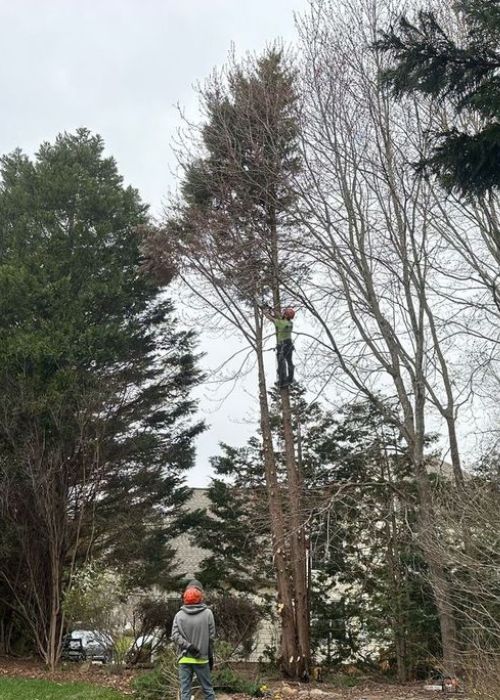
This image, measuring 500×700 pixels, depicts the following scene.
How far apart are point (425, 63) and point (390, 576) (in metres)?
11.9

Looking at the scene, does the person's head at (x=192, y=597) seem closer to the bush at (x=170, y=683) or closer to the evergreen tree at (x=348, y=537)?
the bush at (x=170, y=683)

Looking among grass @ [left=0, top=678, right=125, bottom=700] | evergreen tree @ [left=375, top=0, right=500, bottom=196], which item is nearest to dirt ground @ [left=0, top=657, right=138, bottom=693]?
grass @ [left=0, top=678, right=125, bottom=700]

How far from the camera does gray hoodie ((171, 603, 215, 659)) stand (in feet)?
25.1

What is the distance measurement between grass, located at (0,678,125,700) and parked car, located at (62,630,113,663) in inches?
114

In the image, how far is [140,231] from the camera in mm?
18141

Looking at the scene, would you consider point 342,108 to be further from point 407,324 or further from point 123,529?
point 123,529

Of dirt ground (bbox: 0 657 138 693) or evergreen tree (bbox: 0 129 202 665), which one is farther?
evergreen tree (bbox: 0 129 202 665)

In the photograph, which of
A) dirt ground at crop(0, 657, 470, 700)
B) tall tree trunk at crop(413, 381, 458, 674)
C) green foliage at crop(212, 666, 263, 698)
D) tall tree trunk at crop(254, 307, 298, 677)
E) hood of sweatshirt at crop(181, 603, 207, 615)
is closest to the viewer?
hood of sweatshirt at crop(181, 603, 207, 615)

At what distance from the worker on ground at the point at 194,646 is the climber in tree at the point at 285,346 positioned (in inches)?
263

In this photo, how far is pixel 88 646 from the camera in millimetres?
17828

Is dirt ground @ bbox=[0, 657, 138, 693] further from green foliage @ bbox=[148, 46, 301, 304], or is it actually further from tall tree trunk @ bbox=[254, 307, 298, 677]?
green foliage @ bbox=[148, 46, 301, 304]

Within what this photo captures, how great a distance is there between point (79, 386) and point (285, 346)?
18.4ft

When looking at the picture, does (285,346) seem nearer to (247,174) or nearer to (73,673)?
(247,174)

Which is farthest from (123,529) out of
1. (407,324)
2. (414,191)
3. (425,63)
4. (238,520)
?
(425,63)
